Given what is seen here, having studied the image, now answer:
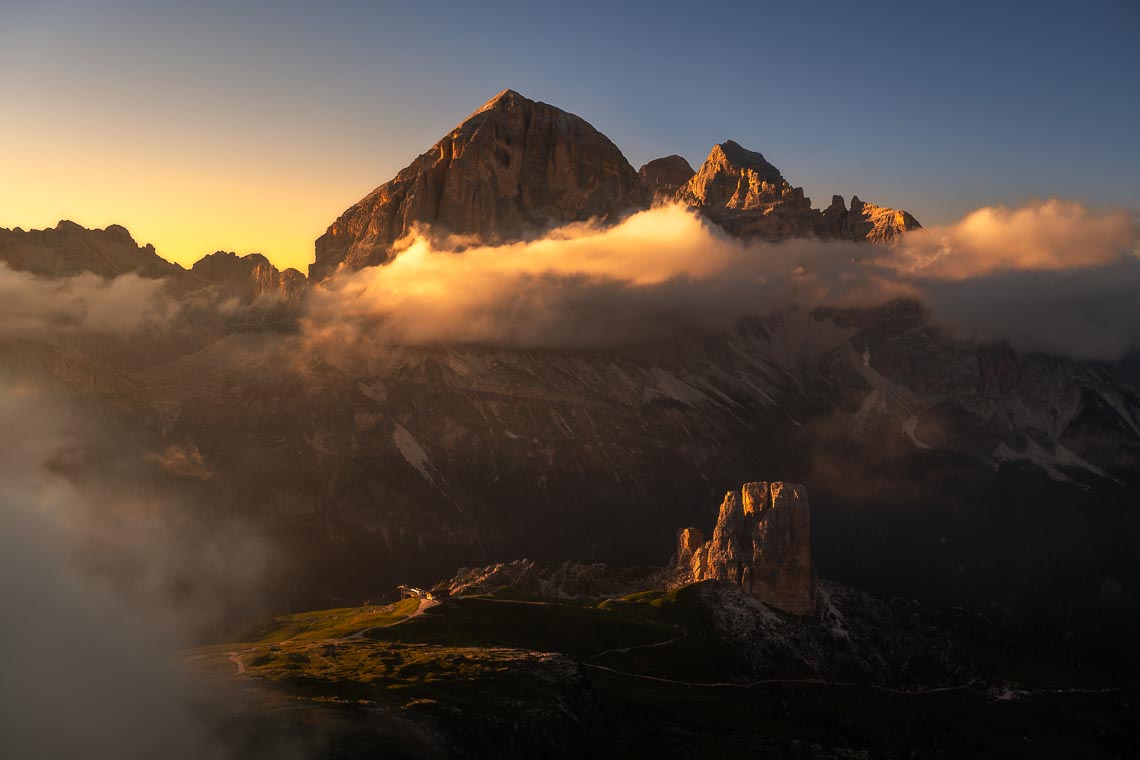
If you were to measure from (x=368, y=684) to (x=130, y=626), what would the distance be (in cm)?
4279

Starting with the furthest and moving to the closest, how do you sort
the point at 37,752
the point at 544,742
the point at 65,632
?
1. the point at 544,742
2. the point at 65,632
3. the point at 37,752

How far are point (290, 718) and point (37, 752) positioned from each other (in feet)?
120

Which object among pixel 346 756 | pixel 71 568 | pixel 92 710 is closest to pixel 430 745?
pixel 346 756

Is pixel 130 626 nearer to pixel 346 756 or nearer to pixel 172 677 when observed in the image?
pixel 172 677

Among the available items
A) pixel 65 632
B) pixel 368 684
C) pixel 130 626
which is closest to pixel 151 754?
pixel 65 632

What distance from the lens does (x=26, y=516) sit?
606 ft

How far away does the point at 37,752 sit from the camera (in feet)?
434

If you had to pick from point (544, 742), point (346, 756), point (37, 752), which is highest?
point (37, 752)

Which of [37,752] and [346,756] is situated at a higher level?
[37,752]

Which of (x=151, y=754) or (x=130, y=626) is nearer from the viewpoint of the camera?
(x=151, y=754)

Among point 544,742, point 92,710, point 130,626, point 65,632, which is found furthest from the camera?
point 544,742

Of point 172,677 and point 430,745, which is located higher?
point 172,677

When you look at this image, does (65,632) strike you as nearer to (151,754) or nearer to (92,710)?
(92,710)

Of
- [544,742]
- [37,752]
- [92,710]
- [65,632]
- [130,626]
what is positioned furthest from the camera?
[544,742]
